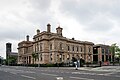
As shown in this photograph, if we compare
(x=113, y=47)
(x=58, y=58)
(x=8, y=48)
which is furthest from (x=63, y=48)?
(x=8, y=48)

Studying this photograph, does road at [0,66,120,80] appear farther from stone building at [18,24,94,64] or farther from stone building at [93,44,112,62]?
stone building at [93,44,112,62]

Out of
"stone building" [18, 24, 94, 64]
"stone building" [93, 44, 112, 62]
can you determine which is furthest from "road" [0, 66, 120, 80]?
"stone building" [93, 44, 112, 62]

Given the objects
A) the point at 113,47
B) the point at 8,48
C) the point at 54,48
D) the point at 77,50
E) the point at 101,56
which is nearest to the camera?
the point at 54,48

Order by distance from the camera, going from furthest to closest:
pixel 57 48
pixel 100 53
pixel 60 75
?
1. pixel 100 53
2. pixel 57 48
3. pixel 60 75

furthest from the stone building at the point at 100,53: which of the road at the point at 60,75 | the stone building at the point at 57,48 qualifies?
the road at the point at 60,75

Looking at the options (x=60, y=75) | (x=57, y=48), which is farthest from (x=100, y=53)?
(x=60, y=75)

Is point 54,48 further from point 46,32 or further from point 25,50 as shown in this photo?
point 25,50

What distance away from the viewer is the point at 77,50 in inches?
4080

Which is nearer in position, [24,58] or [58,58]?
[58,58]

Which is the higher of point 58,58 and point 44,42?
point 44,42

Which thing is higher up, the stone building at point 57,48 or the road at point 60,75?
the stone building at point 57,48

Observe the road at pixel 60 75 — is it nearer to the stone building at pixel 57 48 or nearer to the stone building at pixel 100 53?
the stone building at pixel 57 48

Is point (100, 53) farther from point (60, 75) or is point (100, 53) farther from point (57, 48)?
point (60, 75)

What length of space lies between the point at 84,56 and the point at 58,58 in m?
21.6
